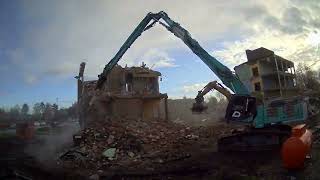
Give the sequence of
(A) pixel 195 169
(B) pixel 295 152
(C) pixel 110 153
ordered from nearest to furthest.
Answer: (B) pixel 295 152, (A) pixel 195 169, (C) pixel 110 153

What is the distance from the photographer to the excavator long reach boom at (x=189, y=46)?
19859mm

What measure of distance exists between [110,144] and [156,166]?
570 cm

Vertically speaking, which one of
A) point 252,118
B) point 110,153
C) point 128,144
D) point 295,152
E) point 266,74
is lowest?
point 110,153

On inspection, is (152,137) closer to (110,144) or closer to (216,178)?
(110,144)

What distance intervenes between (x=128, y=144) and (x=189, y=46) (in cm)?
614

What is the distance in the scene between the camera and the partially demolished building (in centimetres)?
2977

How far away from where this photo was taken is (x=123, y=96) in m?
31.3

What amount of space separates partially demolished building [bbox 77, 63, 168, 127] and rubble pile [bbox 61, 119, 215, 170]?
8.94ft

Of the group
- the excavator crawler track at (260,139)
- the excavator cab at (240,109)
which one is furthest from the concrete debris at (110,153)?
the excavator cab at (240,109)

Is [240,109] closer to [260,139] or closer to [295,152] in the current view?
[260,139]

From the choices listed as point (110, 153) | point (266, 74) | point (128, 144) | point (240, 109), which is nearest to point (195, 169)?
point (240, 109)

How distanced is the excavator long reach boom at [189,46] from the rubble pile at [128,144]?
149 inches

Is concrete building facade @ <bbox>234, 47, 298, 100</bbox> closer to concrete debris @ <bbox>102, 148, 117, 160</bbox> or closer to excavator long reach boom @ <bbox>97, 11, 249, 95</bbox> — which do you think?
excavator long reach boom @ <bbox>97, 11, 249, 95</bbox>

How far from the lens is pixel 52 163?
19.6m
